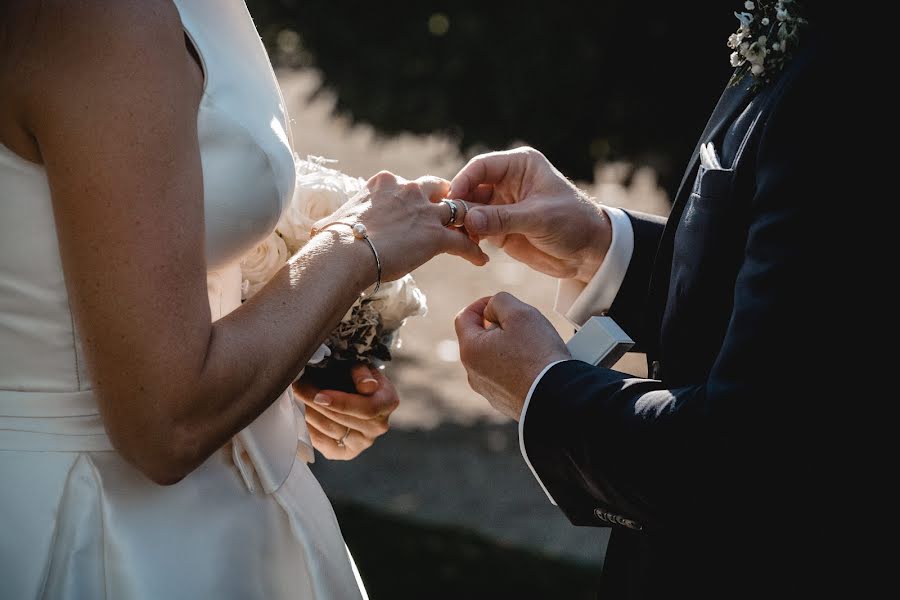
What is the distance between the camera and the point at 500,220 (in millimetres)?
2506

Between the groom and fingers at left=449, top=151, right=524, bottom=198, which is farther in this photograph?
fingers at left=449, top=151, right=524, bottom=198

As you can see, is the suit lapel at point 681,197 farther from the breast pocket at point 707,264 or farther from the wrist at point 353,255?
the wrist at point 353,255

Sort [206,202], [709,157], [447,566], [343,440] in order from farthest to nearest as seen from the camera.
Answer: [447,566] → [343,440] → [709,157] → [206,202]

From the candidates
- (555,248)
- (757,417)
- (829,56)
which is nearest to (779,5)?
(829,56)

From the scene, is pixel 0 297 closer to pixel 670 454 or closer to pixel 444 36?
pixel 670 454

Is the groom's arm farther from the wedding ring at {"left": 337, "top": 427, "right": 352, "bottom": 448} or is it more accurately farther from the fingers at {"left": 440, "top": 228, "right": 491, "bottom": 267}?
the wedding ring at {"left": 337, "top": 427, "right": 352, "bottom": 448}

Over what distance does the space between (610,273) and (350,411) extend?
86cm

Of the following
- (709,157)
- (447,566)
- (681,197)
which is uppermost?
(709,157)

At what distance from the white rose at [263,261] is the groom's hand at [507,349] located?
1.58 feet

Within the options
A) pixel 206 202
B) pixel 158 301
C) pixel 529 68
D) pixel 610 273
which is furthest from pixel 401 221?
pixel 529 68

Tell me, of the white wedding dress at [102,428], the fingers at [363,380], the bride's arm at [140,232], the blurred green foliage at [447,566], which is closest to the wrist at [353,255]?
the white wedding dress at [102,428]

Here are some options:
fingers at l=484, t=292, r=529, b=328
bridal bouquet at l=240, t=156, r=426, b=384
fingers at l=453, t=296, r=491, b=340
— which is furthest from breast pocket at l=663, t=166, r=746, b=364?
bridal bouquet at l=240, t=156, r=426, b=384

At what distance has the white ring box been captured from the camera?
2098mm

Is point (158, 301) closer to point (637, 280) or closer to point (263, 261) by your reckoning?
point (263, 261)
